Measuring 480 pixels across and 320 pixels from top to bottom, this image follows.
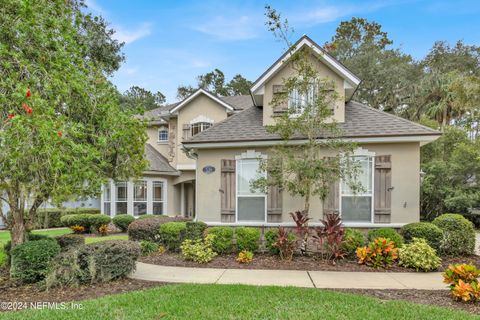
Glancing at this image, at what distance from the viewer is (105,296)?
5.32m

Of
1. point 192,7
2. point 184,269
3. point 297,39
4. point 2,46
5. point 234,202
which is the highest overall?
point 192,7

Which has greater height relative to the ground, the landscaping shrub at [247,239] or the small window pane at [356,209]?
the small window pane at [356,209]

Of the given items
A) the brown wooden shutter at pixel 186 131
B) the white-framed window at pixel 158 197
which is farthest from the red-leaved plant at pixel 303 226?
the white-framed window at pixel 158 197

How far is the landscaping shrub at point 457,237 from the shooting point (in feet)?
27.6

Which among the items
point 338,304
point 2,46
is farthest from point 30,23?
point 338,304

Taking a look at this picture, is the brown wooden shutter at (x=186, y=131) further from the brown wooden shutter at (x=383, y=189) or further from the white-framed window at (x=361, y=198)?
the brown wooden shutter at (x=383, y=189)

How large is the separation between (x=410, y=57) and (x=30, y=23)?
28.7 meters

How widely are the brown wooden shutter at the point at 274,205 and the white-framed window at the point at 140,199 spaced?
30.9 ft

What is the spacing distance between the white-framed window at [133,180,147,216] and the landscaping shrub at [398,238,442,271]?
13.3 meters

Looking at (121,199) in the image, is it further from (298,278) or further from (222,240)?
(298,278)

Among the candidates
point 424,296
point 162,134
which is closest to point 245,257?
point 424,296

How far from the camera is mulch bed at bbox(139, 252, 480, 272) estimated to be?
746 cm

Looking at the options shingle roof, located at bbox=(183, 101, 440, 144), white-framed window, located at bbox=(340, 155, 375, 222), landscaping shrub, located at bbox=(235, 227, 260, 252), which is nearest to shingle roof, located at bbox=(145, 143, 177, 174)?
shingle roof, located at bbox=(183, 101, 440, 144)

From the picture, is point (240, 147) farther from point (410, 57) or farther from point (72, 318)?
point (410, 57)
